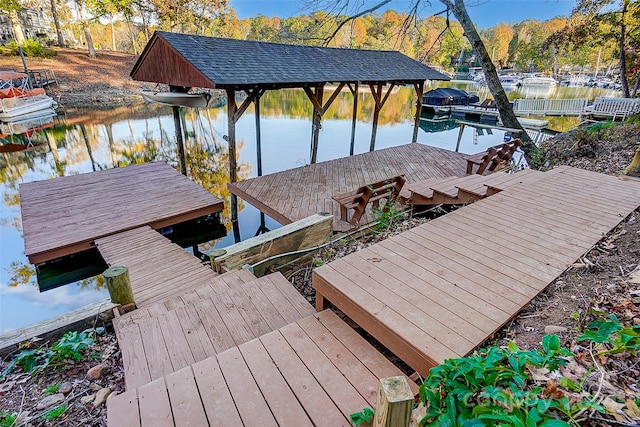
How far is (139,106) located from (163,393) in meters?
24.0

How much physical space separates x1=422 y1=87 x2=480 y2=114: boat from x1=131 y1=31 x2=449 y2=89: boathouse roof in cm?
1297

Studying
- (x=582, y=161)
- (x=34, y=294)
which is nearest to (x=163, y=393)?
(x=34, y=294)

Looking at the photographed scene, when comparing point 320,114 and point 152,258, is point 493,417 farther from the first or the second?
point 320,114

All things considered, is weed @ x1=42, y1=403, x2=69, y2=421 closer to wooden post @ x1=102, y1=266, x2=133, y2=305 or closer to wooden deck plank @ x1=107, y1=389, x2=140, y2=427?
wooden deck plank @ x1=107, y1=389, x2=140, y2=427

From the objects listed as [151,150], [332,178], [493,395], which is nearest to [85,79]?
[151,150]

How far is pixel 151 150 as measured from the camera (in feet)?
40.7

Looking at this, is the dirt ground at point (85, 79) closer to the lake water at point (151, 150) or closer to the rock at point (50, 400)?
the lake water at point (151, 150)

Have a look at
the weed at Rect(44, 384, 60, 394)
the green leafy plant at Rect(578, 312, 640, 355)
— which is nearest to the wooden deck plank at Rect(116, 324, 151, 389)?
the weed at Rect(44, 384, 60, 394)

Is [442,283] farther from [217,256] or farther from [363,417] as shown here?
[217,256]

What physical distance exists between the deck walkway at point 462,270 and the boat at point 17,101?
20.7m

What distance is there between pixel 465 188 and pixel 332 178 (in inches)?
141

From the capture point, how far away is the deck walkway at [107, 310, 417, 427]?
163 centimetres

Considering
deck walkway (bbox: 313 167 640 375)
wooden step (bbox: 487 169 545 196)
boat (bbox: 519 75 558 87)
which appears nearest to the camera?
deck walkway (bbox: 313 167 640 375)

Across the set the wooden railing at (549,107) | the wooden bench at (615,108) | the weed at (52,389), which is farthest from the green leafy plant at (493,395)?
the wooden railing at (549,107)
